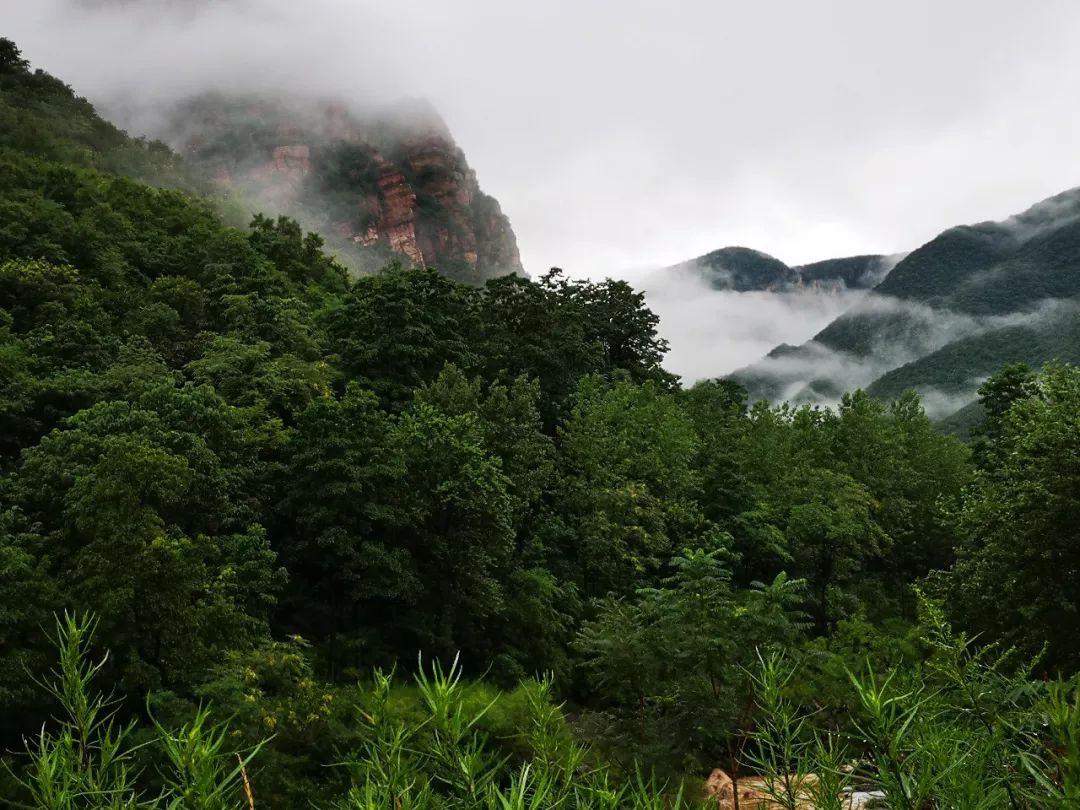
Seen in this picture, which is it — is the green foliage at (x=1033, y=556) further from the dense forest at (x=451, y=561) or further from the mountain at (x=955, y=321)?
the mountain at (x=955, y=321)

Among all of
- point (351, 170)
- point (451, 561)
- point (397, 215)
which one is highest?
point (351, 170)

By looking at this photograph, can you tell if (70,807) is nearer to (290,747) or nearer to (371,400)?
(290,747)

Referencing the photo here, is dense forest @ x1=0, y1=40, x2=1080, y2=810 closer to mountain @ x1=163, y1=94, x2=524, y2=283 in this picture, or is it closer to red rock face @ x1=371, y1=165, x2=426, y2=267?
mountain @ x1=163, y1=94, x2=524, y2=283

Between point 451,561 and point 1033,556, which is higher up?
point 451,561

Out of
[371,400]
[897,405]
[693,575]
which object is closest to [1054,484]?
[693,575]

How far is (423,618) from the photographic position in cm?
1706

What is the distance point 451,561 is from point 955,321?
97.5 meters

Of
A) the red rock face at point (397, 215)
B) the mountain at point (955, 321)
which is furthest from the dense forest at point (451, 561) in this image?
the red rock face at point (397, 215)

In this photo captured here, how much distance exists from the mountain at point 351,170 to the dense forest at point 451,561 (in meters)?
59.6

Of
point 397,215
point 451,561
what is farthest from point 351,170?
point 451,561

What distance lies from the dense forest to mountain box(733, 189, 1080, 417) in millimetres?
45452

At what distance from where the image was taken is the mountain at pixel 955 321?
72875 mm

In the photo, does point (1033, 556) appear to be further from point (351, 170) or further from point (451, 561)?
point (351, 170)

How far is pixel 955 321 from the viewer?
9375cm
